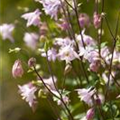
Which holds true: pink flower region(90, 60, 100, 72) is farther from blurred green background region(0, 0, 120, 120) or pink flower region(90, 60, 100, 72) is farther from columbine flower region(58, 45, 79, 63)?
blurred green background region(0, 0, 120, 120)

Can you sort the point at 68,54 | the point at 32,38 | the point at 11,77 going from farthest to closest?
the point at 11,77
the point at 32,38
the point at 68,54

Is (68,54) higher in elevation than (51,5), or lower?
lower

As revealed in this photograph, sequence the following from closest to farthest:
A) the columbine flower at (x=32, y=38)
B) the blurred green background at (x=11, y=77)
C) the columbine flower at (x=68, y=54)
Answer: the columbine flower at (x=68, y=54), the columbine flower at (x=32, y=38), the blurred green background at (x=11, y=77)

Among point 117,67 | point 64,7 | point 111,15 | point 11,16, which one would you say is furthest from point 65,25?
point 11,16

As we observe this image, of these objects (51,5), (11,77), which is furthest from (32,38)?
(11,77)

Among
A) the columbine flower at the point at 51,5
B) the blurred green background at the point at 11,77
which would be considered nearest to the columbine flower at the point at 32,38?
the columbine flower at the point at 51,5

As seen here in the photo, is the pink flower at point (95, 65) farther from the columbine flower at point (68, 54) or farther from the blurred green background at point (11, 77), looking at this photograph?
the blurred green background at point (11, 77)

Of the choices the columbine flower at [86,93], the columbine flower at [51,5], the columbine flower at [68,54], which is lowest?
the columbine flower at [86,93]

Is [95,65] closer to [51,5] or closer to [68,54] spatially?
[68,54]

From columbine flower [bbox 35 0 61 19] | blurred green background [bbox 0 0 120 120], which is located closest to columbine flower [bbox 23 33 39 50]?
columbine flower [bbox 35 0 61 19]

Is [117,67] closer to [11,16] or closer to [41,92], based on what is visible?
[41,92]

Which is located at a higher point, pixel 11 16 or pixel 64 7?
pixel 64 7
